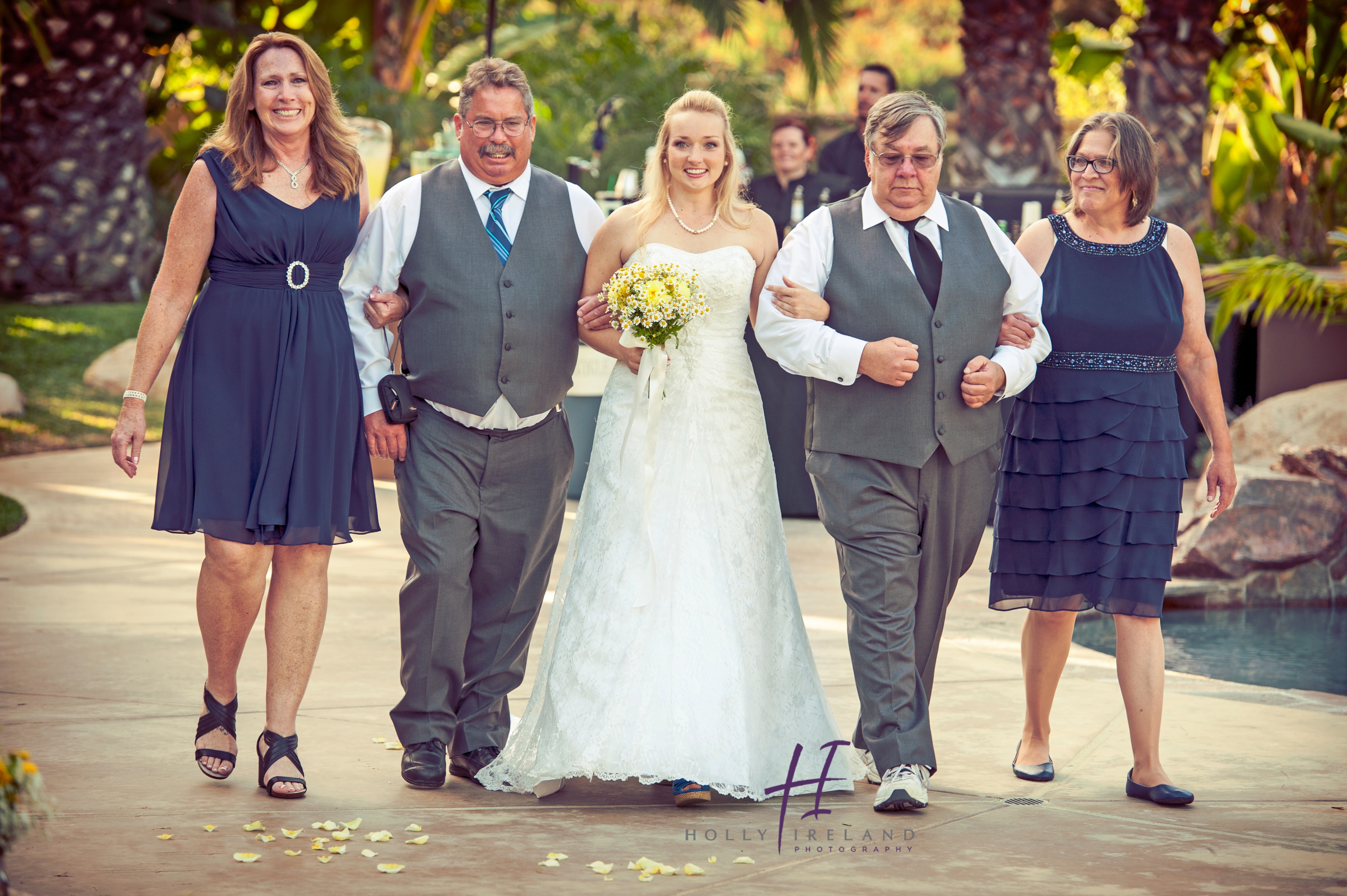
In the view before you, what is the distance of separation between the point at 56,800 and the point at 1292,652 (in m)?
4.88

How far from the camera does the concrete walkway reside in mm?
3387

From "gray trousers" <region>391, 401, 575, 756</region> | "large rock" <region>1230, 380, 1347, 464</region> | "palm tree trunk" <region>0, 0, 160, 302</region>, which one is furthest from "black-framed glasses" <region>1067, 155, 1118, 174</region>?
"palm tree trunk" <region>0, 0, 160, 302</region>

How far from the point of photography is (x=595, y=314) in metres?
4.25

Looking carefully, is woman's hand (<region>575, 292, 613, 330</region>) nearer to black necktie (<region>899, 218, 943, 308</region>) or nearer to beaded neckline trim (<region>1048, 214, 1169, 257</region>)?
black necktie (<region>899, 218, 943, 308</region>)

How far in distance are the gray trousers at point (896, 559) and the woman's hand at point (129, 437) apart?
1.88 metres

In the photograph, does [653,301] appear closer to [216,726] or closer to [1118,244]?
[1118,244]

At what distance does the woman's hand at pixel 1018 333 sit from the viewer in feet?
13.5

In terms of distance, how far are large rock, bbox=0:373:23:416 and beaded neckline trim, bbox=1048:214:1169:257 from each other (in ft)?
33.3

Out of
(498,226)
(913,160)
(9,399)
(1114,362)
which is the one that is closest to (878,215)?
(913,160)

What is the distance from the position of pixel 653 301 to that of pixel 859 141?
5576mm

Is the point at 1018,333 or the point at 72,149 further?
the point at 72,149

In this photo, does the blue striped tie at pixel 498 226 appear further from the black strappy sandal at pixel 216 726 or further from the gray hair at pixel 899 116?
the black strappy sandal at pixel 216 726

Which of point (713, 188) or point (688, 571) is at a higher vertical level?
point (713, 188)

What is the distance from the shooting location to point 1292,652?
20.4 feet
